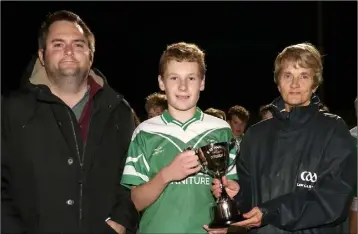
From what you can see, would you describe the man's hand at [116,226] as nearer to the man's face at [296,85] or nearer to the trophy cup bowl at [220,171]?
the trophy cup bowl at [220,171]

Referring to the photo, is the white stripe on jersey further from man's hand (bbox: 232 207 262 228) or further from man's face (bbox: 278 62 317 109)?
man's face (bbox: 278 62 317 109)

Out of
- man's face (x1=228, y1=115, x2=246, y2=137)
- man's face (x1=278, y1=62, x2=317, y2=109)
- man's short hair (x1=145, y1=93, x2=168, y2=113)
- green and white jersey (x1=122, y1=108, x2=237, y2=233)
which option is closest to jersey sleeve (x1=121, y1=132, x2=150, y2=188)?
green and white jersey (x1=122, y1=108, x2=237, y2=233)

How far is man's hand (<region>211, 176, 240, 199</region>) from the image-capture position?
268cm

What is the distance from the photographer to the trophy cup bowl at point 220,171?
256 cm

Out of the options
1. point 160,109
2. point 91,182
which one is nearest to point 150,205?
point 91,182

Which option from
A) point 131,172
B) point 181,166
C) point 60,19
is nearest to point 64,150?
point 131,172

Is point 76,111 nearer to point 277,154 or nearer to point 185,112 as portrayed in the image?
point 185,112

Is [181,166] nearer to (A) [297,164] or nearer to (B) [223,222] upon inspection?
(B) [223,222]

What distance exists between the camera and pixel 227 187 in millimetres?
2713

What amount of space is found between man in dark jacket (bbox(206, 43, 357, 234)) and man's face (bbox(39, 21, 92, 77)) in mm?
862

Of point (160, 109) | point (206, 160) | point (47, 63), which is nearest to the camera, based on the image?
point (206, 160)

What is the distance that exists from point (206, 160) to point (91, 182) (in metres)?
0.54

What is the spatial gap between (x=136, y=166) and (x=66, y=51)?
2.07 feet

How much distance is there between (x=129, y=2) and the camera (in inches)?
427
